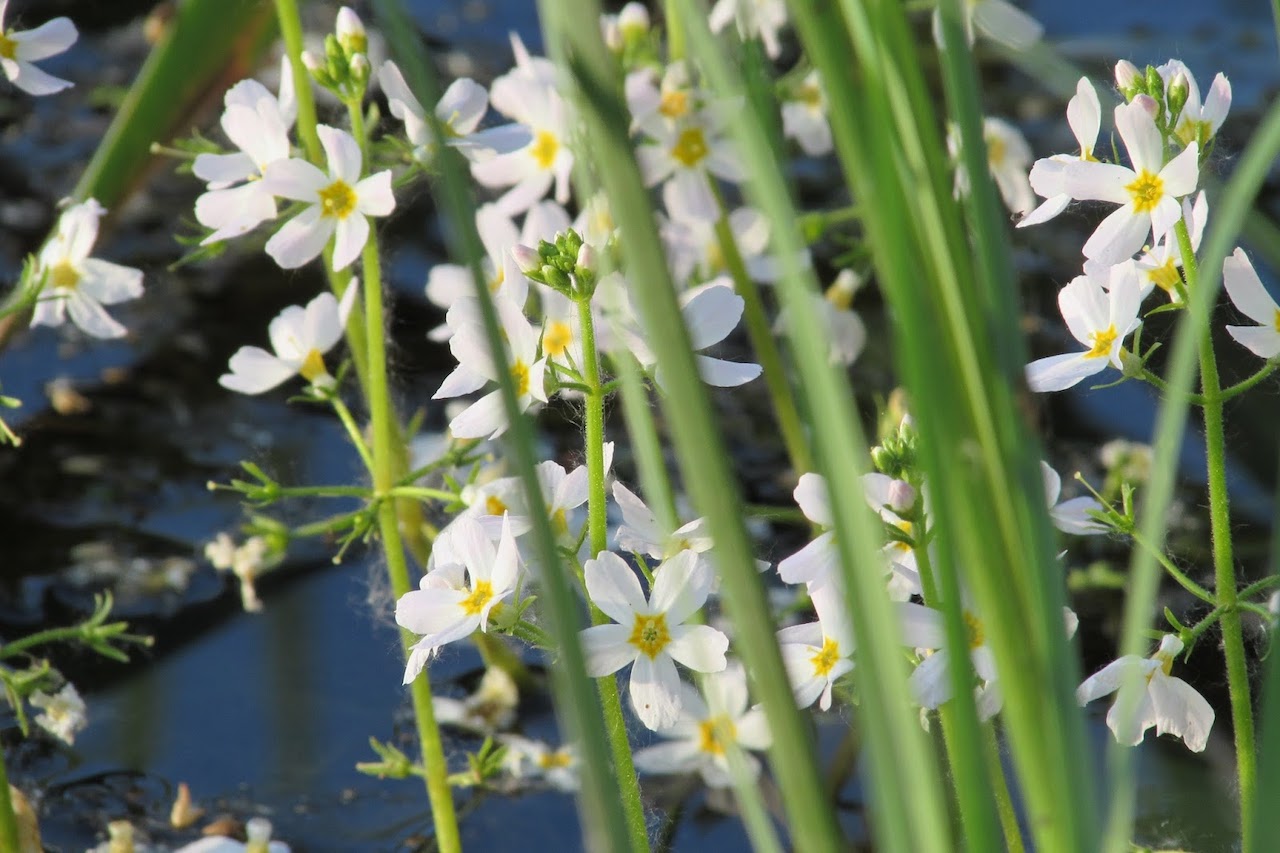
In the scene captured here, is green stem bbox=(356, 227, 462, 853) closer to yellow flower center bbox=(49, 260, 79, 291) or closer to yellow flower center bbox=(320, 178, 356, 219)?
yellow flower center bbox=(320, 178, 356, 219)

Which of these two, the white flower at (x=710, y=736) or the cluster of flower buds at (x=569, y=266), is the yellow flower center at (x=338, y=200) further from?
the white flower at (x=710, y=736)

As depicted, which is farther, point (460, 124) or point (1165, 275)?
point (460, 124)

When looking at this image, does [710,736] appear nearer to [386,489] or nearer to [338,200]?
[386,489]

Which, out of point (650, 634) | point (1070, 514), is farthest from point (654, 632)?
point (1070, 514)

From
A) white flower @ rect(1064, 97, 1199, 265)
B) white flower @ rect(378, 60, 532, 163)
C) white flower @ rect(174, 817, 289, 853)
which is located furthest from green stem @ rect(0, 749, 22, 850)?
white flower @ rect(1064, 97, 1199, 265)

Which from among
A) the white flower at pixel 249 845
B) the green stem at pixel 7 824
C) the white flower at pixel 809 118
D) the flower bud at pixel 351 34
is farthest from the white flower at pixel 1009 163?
the green stem at pixel 7 824

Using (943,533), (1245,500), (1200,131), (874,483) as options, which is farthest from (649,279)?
(1245,500)
